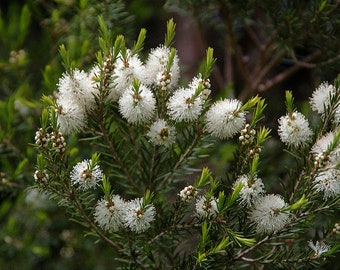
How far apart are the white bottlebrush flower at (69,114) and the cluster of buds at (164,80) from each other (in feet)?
0.51

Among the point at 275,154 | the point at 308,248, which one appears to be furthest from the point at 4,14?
the point at 308,248

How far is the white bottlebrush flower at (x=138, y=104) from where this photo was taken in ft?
2.92

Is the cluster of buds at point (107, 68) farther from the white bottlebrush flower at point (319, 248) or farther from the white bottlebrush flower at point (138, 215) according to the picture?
the white bottlebrush flower at point (319, 248)

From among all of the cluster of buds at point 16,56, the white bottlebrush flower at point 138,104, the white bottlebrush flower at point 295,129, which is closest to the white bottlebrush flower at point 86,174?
the white bottlebrush flower at point 138,104

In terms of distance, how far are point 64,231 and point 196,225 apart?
34.4 inches

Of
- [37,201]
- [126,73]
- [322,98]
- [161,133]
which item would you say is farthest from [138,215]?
[37,201]

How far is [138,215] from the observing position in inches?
33.9

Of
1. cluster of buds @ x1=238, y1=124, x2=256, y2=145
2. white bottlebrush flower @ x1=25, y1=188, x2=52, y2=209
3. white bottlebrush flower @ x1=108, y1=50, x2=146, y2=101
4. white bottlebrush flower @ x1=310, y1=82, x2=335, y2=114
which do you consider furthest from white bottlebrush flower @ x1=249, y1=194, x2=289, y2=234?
white bottlebrush flower @ x1=25, y1=188, x2=52, y2=209

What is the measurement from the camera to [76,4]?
4.73 ft

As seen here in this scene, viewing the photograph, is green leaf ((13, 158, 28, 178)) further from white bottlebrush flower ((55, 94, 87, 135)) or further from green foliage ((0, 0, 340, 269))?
white bottlebrush flower ((55, 94, 87, 135))

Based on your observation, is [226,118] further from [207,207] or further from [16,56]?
[16,56]

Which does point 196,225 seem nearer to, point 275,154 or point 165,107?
point 165,107

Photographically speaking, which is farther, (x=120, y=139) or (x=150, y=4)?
(x=150, y=4)

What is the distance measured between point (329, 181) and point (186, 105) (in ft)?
0.93
